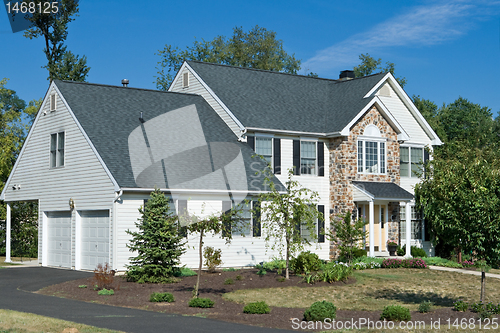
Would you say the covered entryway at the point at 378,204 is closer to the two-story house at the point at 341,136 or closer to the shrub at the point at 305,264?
the two-story house at the point at 341,136

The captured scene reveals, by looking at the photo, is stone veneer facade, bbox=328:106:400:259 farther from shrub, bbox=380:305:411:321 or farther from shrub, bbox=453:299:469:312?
shrub, bbox=380:305:411:321

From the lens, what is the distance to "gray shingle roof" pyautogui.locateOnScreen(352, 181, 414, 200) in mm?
28531

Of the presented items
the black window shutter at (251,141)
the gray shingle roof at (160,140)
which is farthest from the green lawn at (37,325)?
the black window shutter at (251,141)

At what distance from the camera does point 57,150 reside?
27078 millimetres

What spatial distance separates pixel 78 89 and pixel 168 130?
15.3 feet

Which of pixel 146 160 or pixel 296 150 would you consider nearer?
pixel 146 160

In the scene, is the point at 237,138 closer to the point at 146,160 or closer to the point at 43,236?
the point at 146,160

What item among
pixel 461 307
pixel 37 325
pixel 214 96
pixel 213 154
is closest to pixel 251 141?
pixel 213 154

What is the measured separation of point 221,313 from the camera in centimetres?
1473

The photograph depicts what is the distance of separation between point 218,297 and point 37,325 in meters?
6.34

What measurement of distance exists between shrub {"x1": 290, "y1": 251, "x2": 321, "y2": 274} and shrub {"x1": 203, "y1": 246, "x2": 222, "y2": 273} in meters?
3.27

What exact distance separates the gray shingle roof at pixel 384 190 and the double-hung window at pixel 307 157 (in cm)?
221

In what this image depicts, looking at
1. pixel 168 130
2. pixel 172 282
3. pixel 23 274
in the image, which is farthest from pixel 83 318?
pixel 168 130

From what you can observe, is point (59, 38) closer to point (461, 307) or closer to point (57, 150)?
point (57, 150)
